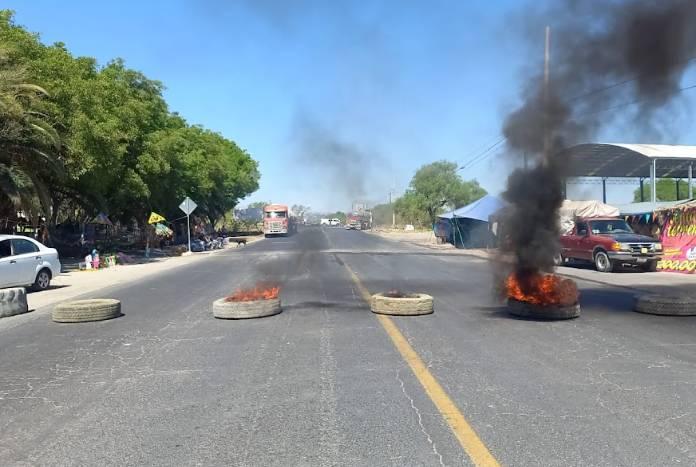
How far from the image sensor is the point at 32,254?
1409 centimetres

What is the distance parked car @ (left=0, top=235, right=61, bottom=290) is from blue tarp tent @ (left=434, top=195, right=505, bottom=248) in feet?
66.1

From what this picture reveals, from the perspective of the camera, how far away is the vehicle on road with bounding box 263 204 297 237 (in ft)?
181

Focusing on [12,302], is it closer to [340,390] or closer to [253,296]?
[253,296]

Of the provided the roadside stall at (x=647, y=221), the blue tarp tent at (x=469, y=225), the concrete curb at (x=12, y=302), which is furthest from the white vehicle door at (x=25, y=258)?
the blue tarp tent at (x=469, y=225)

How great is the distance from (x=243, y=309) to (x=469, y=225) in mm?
27023

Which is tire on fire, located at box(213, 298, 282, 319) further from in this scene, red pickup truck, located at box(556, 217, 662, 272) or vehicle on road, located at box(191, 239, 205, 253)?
vehicle on road, located at box(191, 239, 205, 253)

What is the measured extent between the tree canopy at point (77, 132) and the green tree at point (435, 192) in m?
13.3

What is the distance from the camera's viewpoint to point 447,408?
14.8ft

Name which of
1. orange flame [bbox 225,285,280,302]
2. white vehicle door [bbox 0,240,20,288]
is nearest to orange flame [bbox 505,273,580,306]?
orange flame [bbox 225,285,280,302]

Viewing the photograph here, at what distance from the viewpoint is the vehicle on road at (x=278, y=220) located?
2172 inches

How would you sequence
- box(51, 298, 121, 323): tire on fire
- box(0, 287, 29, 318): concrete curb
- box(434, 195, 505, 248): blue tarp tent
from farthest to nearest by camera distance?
box(434, 195, 505, 248): blue tarp tent, box(0, 287, 29, 318): concrete curb, box(51, 298, 121, 323): tire on fire

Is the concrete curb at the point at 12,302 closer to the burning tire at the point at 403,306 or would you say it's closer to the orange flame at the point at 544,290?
the burning tire at the point at 403,306

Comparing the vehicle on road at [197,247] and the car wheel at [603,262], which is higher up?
the vehicle on road at [197,247]

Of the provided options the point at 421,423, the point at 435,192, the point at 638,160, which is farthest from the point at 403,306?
the point at 435,192
